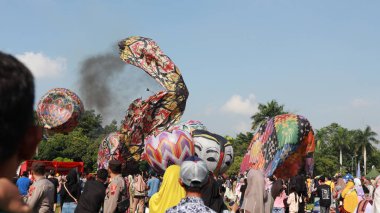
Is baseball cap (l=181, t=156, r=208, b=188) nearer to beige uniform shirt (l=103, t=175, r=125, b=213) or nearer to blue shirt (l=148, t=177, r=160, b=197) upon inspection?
beige uniform shirt (l=103, t=175, r=125, b=213)

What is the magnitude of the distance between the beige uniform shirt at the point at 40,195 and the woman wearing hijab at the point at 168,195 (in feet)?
6.58

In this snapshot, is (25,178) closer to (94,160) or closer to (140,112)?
(140,112)

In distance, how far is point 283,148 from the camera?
19.1 m

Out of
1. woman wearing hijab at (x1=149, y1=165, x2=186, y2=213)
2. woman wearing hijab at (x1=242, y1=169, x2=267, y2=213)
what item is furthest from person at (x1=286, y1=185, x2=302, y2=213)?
woman wearing hijab at (x1=149, y1=165, x2=186, y2=213)

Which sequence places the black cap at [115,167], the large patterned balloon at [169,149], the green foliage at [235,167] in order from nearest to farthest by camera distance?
1. the black cap at [115,167]
2. the large patterned balloon at [169,149]
3. the green foliage at [235,167]

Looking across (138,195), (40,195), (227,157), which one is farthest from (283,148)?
(40,195)

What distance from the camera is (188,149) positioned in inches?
486

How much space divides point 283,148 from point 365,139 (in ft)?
282

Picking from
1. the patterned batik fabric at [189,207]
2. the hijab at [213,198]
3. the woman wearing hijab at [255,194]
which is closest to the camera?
the patterned batik fabric at [189,207]

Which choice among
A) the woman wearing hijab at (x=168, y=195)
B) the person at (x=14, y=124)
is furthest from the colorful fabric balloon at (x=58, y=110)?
the person at (x=14, y=124)

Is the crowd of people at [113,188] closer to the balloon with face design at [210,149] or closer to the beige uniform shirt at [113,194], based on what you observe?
the beige uniform shirt at [113,194]

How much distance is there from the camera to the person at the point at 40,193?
284 inches

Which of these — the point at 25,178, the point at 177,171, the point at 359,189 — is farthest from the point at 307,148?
the point at 177,171

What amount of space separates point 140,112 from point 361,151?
86.3 metres
